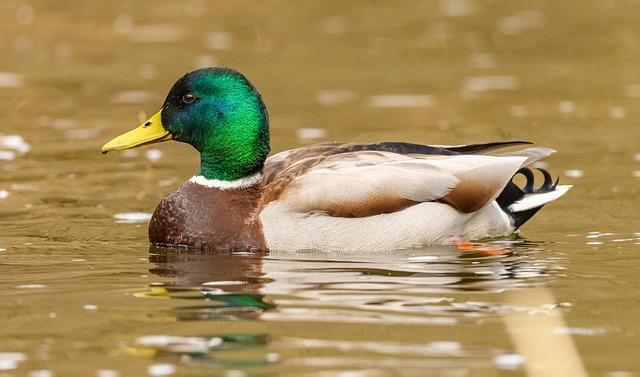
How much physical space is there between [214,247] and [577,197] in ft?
10.2

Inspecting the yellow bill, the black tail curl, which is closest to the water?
the black tail curl

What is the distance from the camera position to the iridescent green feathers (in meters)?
9.94

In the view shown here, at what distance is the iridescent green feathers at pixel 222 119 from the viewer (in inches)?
391

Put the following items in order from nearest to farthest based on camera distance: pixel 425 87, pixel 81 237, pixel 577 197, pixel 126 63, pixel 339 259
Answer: pixel 339 259 < pixel 81 237 < pixel 577 197 < pixel 425 87 < pixel 126 63

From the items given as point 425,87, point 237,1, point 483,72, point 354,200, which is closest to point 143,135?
point 354,200

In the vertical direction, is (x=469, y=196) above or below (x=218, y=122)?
below

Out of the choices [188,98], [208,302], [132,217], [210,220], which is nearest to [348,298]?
[208,302]

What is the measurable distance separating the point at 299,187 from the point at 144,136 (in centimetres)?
116

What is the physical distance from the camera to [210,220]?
387 inches

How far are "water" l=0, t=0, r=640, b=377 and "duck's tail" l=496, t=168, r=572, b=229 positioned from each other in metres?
0.17

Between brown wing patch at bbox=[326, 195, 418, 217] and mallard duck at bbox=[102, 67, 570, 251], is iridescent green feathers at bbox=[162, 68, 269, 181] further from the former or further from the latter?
brown wing patch at bbox=[326, 195, 418, 217]

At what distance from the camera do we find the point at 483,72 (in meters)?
16.6

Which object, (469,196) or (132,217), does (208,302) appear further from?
(132,217)

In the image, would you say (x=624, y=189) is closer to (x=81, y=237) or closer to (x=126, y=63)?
(x=81, y=237)
